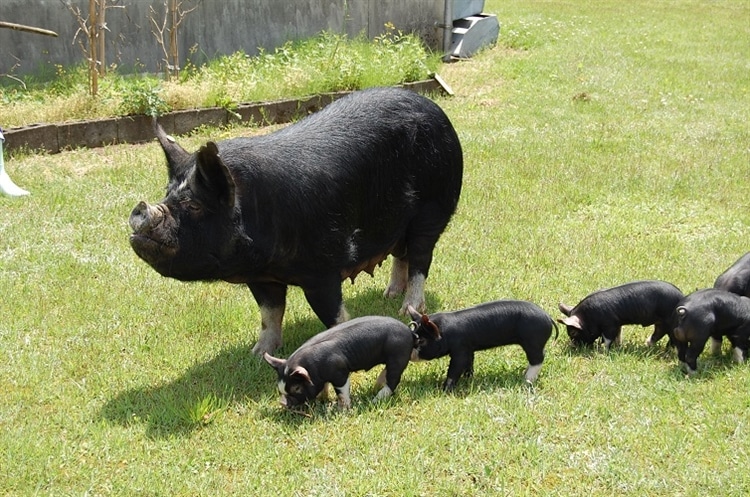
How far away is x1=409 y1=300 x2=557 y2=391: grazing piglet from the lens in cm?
613

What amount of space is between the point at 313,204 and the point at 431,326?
1.17 meters

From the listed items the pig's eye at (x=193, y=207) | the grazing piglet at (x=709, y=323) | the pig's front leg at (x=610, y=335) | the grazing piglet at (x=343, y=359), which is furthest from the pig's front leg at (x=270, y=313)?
the grazing piglet at (x=709, y=323)

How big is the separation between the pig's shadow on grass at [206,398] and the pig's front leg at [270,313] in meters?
0.09

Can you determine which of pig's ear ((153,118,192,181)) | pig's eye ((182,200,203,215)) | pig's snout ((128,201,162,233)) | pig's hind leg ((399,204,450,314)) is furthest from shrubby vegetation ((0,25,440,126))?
pig's snout ((128,201,162,233))

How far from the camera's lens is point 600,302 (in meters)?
6.61

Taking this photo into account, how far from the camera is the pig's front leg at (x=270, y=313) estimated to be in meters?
6.80

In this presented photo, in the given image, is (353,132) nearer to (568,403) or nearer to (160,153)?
(568,403)

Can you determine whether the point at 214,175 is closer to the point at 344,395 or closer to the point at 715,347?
the point at 344,395

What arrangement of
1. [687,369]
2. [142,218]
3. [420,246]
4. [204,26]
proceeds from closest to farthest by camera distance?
[142,218], [687,369], [420,246], [204,26]

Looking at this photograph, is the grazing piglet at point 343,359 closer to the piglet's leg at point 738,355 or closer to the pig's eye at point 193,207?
the pig's eye at point 193,207

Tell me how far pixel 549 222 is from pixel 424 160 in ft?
9.67

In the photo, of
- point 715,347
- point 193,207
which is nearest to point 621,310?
point 715,347

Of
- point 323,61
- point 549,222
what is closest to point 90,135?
point 323,61

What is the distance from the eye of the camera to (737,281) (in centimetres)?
703
